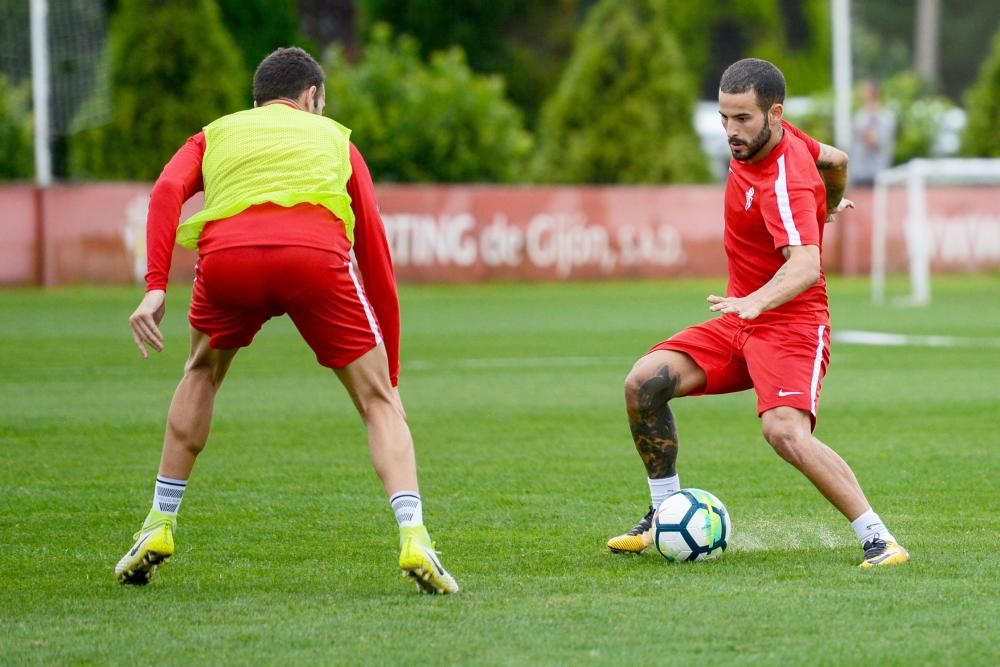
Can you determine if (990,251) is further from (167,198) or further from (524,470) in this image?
(167,198)

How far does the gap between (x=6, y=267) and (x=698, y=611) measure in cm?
2167

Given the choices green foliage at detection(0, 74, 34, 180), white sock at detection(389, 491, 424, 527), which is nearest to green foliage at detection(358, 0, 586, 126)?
green foliage at detection(0, 74, 34, 180)

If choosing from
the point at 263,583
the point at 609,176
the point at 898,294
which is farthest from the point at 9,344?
the point at 609,176

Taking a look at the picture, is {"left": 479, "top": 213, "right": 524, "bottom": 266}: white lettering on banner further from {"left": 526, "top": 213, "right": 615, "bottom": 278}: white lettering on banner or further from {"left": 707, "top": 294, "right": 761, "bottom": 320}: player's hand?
{"left": 707, "top": 294, "right": 761, "bottom": 320}: player's hand

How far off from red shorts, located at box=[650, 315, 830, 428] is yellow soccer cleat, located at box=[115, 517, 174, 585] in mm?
2058

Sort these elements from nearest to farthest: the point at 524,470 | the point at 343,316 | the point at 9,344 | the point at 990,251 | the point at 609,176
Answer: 1. the point at 343,316
2. the point at 524,470
3. the point at 9,344
4. the point at 990,251
5. the point at 609,176

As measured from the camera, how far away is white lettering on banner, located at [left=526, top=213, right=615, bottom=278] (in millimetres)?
28281

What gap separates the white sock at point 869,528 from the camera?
6.10 meters

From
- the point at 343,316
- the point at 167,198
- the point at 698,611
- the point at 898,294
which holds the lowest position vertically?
the point at 898,294

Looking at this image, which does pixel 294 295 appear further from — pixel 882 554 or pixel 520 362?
→ pixel 520 362

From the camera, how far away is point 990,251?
1176 inches

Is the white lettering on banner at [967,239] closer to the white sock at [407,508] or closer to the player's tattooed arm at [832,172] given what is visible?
the player's tattooed arm at [832,172]

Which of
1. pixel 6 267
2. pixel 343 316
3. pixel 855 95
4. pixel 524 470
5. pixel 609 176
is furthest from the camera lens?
pixel 855 95

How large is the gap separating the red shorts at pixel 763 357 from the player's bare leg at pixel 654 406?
0.06 meters
